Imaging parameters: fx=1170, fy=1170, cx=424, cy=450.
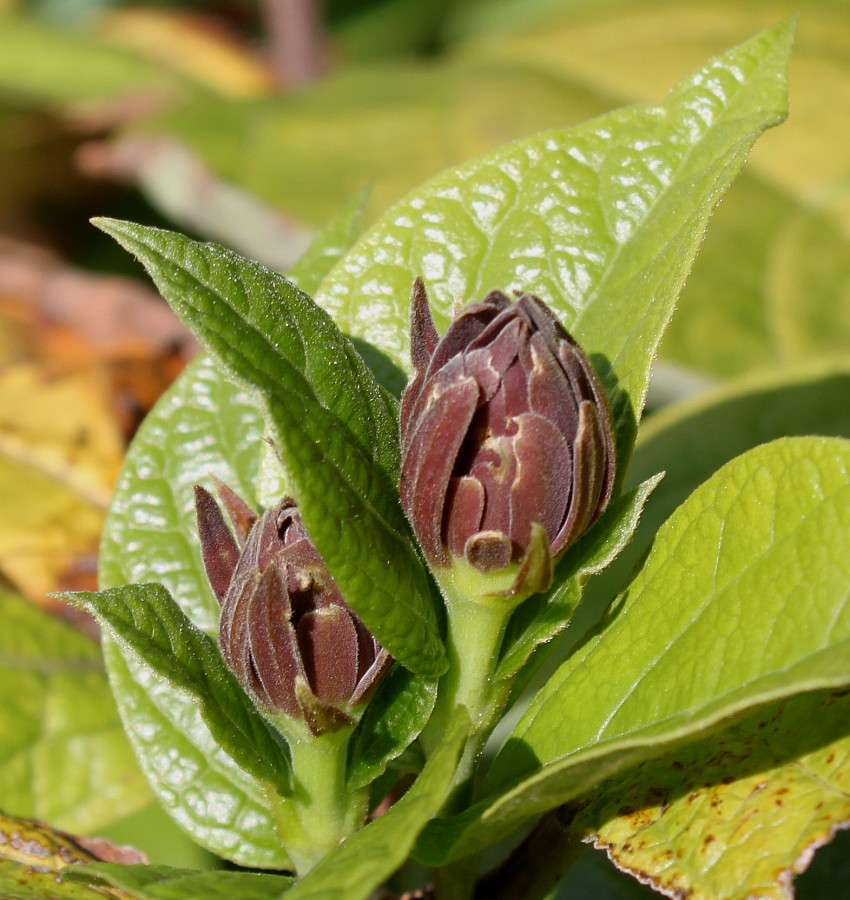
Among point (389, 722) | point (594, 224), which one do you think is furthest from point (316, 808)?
point (594, 224)

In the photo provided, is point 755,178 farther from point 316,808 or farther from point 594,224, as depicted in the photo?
point 316,808

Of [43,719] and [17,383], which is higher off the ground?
[17,383]

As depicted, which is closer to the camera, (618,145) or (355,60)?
(618,145)

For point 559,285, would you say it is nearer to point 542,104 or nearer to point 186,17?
point 542,104

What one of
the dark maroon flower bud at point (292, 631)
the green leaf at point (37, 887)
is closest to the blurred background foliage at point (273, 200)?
the green leaf at point (37, 887)

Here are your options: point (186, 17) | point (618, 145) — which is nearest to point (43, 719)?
point (618, 145)

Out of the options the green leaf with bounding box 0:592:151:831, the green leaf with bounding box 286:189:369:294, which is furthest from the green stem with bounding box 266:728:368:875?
the green leaf with bounding box 0:592:151:831
